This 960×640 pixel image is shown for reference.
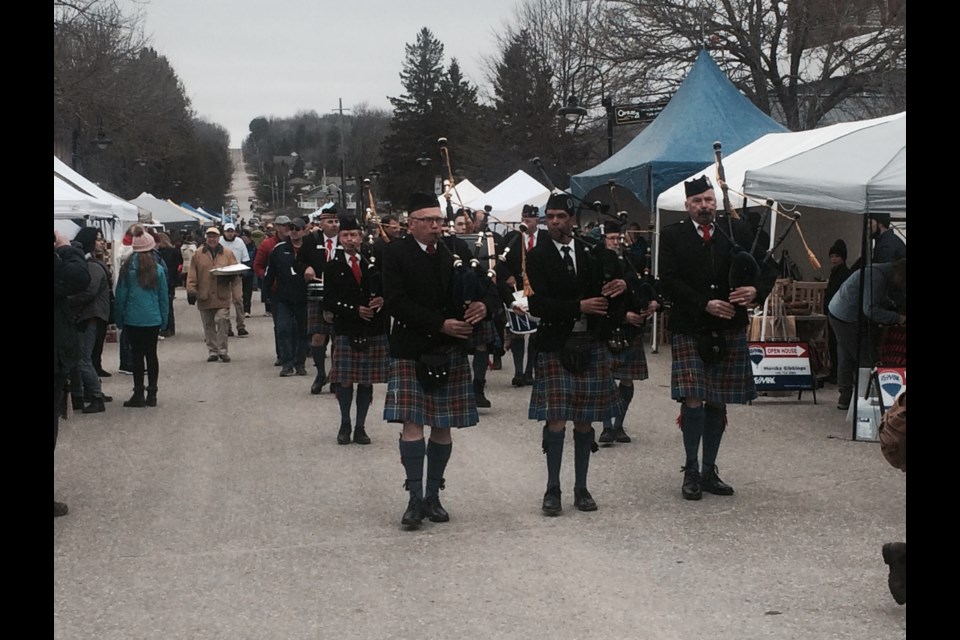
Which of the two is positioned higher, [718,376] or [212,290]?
[212,290]

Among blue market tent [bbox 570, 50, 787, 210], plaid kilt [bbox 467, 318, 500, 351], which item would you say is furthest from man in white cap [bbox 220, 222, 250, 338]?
plaid kilt [bbox 467, 318, 500, 351]

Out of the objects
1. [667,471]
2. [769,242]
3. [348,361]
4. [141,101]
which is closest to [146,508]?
[348,361]

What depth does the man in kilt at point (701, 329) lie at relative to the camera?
7.92 meters

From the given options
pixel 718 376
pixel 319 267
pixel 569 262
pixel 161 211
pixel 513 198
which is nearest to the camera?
pixel 569 262

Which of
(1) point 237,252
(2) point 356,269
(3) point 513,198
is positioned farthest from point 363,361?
(3) point 513,198

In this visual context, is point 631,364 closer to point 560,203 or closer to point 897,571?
point 560,203

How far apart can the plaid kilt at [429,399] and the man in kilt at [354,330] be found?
266 centimetres

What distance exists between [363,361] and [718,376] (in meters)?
3.21

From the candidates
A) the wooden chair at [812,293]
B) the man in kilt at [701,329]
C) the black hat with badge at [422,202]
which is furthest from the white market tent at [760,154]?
the black hat with badge at [422,202]

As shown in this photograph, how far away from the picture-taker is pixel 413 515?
7164mm

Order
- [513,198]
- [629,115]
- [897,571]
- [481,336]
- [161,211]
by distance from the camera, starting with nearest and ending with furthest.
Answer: [897,571]
[481,336]
[629,115]
[513,198]
[161,211]

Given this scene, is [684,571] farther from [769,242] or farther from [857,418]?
[769,242]

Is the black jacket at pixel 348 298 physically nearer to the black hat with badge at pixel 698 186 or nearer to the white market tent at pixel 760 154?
the black hat with badge at pixel 698 186

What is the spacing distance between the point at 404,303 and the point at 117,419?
18.8 ft
